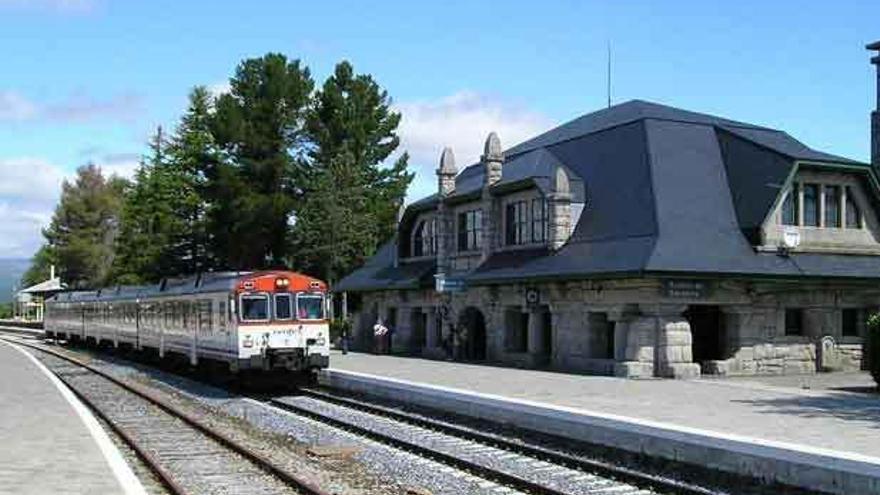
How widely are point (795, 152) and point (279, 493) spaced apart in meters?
23.1

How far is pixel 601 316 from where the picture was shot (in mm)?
28750

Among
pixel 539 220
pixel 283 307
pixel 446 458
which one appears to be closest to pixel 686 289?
pixel 539 220

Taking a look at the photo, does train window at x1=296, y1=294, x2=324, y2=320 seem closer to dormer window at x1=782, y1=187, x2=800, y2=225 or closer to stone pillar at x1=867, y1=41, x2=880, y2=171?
dormer window at x1=782, y1=187, x2=800, y2=225

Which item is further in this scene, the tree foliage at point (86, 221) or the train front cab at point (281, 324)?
the tree foliage at point (86, 221)

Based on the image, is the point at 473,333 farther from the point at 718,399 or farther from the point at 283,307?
the point at 718,399

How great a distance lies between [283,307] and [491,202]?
10.7m

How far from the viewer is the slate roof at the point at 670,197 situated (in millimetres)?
27423

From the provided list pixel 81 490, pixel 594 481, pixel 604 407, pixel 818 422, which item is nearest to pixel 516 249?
pixel 604 407

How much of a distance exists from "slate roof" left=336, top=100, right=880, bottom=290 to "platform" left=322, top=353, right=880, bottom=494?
9.84 feet

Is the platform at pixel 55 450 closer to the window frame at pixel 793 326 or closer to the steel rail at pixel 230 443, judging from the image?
the steel rail at pixel 230 443

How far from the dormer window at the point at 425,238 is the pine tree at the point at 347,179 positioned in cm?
960

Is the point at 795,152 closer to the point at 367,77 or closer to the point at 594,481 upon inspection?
the point at 594,481

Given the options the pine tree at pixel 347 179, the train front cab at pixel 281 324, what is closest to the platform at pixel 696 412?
the train front cab at pixel 281 324

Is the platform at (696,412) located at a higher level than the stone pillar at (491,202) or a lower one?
lower
